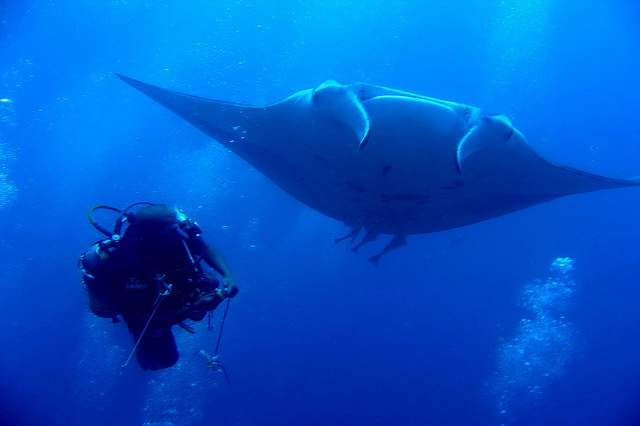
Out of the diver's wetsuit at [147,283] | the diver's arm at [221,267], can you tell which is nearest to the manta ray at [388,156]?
the diver's arm at [221,267]

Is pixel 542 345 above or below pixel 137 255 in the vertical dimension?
below

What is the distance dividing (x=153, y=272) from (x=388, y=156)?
2074mm

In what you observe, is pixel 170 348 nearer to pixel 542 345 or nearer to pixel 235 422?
pixel 235 422

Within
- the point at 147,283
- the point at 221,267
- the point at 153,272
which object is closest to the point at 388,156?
the point at 221,267

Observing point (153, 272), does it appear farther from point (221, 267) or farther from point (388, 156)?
point (388, 156)

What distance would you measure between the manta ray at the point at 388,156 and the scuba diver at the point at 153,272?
1248 mm

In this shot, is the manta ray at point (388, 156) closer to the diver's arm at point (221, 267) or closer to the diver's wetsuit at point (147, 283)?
the diver's arm at point (221, 267)

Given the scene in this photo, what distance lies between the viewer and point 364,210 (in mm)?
4191

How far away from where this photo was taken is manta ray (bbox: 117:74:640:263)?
2.47 meters

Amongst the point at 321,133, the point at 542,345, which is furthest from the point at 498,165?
the point at 542,345

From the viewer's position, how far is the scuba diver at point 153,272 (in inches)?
114

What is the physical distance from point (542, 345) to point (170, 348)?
25.3 meters

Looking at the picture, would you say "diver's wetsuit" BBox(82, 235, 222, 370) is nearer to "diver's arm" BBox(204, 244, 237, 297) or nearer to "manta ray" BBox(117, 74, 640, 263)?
"diver's arm" BBox(204, 244, 237, 297)

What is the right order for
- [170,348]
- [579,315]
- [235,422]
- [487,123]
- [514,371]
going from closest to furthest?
[487,123] → [170,348] → [235,422] → [514,371] → [579,315]
